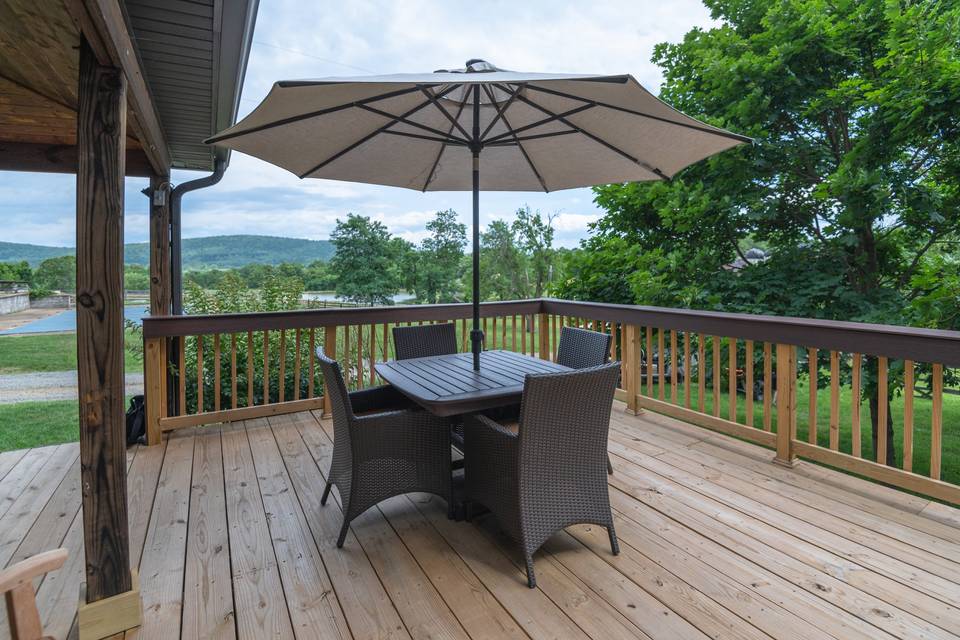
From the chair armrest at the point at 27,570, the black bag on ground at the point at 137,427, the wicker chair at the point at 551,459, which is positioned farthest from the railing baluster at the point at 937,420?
the black bag on ground at the point at 137,427

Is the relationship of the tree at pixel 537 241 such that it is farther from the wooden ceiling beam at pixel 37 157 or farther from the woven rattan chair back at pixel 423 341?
the wooden ceiling beam at pixel 37 157

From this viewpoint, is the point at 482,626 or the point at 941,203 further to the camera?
the point at 941,203

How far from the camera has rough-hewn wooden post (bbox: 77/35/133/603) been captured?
65.9 inches

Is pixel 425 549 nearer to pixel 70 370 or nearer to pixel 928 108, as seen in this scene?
pixel 70 370

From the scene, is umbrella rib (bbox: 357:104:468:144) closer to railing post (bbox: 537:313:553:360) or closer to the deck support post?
the deck support post

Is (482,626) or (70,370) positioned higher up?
(70,370)

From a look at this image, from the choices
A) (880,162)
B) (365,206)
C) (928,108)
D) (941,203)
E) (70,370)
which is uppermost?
(365,206)

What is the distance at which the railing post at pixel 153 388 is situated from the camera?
12.0 ft

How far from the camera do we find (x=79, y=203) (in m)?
1.67

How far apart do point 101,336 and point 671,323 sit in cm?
346

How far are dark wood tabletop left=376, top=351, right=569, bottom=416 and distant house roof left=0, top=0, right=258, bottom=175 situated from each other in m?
1.72

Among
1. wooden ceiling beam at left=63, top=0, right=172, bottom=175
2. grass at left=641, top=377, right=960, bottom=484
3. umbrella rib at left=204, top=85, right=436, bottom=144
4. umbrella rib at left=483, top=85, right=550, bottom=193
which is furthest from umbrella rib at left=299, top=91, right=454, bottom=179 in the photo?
grass at left=641, top=377, right=960, bottom=484

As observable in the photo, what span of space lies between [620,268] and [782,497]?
13.7 feet

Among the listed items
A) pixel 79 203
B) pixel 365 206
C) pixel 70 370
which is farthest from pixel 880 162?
pixel 365 206
